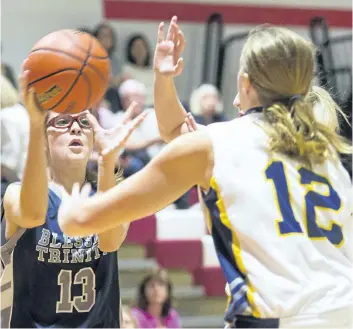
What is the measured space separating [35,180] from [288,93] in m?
0.76

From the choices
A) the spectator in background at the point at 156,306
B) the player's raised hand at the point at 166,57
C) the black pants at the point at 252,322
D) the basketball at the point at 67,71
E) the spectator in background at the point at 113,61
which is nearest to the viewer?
the black pants at the point at 252,322

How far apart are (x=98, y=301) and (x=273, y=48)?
1.18 meters

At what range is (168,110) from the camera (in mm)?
2400

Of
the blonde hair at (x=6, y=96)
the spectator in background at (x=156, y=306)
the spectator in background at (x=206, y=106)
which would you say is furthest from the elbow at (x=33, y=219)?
the spectator in background at (x=206, y=106)

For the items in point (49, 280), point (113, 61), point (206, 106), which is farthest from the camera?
point (113, 61)

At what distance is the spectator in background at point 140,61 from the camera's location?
7531 millimetres

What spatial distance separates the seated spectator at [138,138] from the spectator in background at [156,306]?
3.82 feet

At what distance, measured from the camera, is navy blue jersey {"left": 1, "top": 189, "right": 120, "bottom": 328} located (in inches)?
97.2

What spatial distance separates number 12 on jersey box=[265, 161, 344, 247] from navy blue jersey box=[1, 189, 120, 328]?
37.9 inches

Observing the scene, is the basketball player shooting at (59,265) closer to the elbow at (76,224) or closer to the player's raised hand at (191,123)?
the player's raised hand at (191,123)

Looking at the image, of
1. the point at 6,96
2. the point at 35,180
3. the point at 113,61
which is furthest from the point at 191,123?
the point at 113,61

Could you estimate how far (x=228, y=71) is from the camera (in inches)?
327

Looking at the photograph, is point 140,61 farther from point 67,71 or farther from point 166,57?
point 166,57

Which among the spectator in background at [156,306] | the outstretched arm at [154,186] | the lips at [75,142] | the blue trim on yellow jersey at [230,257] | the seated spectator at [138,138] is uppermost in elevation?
the seated spectator at [138,138]
